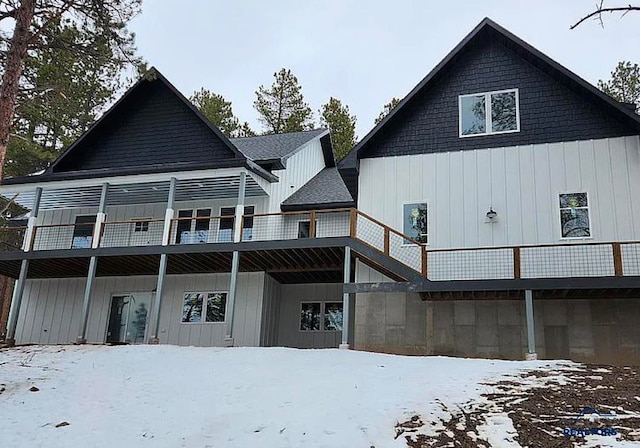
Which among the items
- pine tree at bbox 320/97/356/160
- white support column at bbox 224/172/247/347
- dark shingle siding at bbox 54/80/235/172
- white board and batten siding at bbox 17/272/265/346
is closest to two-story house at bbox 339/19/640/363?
white support column at bbox 224/172/247/347

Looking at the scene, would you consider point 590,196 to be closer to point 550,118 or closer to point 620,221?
point 620,221

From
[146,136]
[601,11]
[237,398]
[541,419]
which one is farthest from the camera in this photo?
[146,136]

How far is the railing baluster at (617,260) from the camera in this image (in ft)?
41.9

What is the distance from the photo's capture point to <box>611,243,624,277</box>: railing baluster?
12.8 m

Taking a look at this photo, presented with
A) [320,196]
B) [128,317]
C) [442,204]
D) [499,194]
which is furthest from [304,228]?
[128,317]

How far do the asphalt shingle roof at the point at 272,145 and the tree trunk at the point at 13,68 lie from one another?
7.52 meters

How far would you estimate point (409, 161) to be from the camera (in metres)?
16.0

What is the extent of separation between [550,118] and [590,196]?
2262 millimetres

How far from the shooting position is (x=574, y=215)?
14.2 metres

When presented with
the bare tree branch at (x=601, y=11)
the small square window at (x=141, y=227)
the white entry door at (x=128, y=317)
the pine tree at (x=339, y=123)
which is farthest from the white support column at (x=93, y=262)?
the pine tree at (x=339, y=123)

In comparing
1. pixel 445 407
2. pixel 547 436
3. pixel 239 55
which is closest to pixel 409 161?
pixel 445 407

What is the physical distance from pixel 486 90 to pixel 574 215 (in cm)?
406

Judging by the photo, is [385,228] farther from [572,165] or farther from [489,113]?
[572,165]

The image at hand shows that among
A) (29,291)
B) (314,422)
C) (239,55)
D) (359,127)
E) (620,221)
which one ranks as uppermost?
(239,55)
